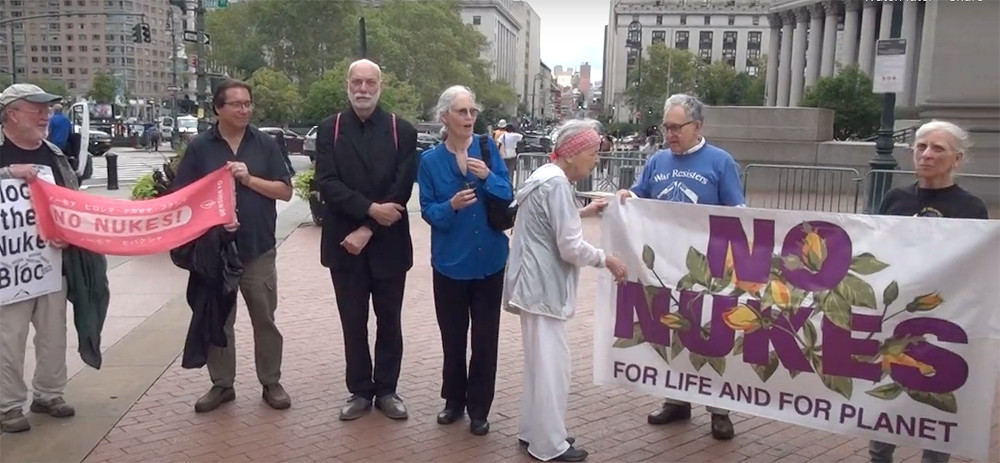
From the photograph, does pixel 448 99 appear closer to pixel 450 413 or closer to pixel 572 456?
pixel 450 413

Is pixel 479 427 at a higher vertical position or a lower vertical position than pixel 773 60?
lower

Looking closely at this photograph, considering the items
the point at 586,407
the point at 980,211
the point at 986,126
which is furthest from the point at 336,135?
the point at 986,126

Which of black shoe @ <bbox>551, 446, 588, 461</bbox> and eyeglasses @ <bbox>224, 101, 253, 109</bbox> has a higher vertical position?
eyeglasses @ <bbox>224, 101, 253, 109</bbox>

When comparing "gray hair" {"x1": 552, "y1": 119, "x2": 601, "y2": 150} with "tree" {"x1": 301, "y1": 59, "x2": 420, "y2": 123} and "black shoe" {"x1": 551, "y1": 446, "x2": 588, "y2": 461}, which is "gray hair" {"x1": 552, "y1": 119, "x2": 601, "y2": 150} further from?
"tree" {"x1": 301, "y1": 59, "x2": 420, "y2": 123}

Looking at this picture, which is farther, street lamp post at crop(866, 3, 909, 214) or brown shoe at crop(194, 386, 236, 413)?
street lamp post at crop(866, 3, 909, 214)

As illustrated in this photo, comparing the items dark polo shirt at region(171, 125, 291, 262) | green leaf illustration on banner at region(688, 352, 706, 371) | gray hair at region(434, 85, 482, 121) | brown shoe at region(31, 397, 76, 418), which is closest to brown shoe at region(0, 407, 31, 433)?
brown shoe at region(31, 397, 76, 418)

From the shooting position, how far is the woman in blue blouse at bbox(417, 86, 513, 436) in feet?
15.0

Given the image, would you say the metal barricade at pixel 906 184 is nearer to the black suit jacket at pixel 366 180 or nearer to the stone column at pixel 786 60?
the black suit jacket at pixel 366 180

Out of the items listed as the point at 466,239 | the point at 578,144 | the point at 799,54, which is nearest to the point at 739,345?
the point at 578,144

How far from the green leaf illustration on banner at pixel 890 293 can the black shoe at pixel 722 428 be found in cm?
122

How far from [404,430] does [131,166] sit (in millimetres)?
31323

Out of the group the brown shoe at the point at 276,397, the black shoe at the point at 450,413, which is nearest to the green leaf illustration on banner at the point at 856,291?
the black shoe at the point at 450,413

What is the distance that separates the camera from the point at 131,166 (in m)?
32.7

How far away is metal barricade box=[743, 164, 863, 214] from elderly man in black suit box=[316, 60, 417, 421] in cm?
1075
